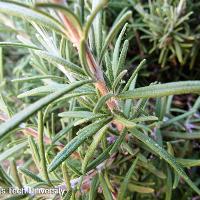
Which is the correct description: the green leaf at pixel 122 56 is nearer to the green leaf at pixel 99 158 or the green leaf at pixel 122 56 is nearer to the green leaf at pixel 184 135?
the green leaf at pixel 99 158

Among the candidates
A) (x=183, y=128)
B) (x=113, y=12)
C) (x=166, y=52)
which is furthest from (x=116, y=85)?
(x=113, y=12)

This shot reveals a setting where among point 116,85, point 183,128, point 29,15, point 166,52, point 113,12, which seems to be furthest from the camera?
point 113,12

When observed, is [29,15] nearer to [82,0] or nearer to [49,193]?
[82,0]

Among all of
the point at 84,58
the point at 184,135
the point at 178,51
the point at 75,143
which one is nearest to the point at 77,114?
the point at 75,143

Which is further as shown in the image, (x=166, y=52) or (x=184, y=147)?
(x=166, y=52)

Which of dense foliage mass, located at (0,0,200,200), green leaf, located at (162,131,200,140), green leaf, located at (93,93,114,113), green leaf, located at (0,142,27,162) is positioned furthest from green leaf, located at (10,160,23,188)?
green leaf, located at (162,131,200,140)

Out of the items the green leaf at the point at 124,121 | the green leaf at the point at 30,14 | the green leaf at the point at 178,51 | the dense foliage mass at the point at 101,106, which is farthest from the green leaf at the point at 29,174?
the green leaf at the point at 178,51

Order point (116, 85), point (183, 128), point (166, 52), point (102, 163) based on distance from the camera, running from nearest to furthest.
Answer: point (116, 85) < point (102, 163) < point (183, 128) < point (166, 52)

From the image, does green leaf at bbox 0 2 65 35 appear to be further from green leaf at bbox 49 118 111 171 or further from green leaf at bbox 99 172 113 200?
green leaf at bbox 99 172 113 200

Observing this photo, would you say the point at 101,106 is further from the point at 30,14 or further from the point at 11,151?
the point at 11,151
